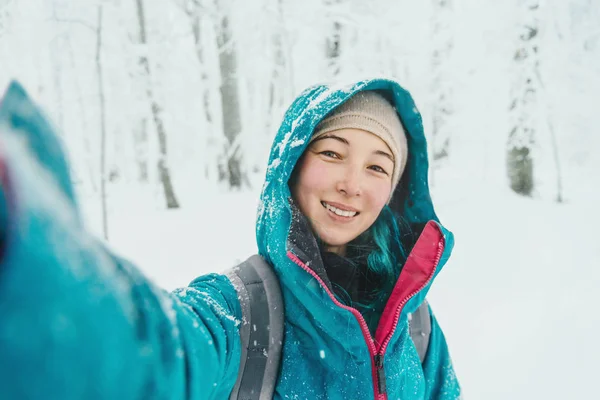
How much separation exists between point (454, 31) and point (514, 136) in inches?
145

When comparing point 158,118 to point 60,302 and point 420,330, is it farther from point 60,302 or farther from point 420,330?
point 60,302

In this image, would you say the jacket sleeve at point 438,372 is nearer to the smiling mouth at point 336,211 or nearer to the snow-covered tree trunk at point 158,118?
the smiling mouth at point 336,211

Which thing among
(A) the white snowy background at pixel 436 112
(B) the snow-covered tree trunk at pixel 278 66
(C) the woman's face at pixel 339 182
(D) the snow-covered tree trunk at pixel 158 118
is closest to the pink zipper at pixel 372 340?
(C) the woman's face at pixel 339 182

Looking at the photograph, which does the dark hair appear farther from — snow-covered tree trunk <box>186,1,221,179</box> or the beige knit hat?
snow-covered tree trunk <box>186,1,221,179</box>

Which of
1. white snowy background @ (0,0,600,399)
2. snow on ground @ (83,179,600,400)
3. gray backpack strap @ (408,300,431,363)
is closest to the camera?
gray backpack strap @ (408,300,431,363)

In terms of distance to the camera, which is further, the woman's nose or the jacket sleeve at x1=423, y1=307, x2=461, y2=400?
the jacket sleeve at x1=423, y1=307, x2=461, y2=400

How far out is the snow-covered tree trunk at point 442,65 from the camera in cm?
1152

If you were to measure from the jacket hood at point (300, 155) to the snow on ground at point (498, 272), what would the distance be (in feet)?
2.61

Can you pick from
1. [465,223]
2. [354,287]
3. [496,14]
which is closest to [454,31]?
[496,14]

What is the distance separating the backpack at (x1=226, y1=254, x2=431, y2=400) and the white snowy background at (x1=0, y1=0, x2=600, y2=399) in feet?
9.71

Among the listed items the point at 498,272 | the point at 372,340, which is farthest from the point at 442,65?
the point at 372,340

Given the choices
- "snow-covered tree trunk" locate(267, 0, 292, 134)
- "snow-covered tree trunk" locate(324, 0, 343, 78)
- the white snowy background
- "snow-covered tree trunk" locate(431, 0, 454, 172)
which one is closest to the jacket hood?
the white snowy background

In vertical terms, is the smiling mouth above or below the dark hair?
above

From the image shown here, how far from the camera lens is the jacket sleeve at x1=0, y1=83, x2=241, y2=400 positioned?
36cm
